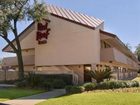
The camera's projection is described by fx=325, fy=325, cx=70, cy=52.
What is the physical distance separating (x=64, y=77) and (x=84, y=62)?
357 centimetres

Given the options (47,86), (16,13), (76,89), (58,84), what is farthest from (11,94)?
(16,13)

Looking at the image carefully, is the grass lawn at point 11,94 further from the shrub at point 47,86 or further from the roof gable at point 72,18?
the roof gable at point 72,18

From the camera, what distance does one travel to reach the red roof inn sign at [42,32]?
39562 mm

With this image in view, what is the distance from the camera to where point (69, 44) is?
3734cm

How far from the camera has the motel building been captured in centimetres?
3531

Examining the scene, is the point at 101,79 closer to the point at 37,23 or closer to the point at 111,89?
the point at 111,89

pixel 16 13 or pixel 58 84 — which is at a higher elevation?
pixel 16 13

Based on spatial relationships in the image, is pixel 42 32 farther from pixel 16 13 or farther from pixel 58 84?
pixel 58 84

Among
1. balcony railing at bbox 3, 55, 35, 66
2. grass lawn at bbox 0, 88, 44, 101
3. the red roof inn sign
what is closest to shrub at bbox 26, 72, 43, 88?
grass lawn at bbox 0, 88, 44, 101

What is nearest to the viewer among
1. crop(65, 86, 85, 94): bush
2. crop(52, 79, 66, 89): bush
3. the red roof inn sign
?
crop(65, 86, 85, 94): bush

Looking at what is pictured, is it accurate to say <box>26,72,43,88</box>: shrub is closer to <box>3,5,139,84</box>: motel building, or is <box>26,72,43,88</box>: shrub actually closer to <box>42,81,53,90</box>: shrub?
<box>42,81,53,90</box>: shrub

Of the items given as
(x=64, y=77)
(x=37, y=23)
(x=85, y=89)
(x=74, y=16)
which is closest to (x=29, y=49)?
(x=37, y=23)

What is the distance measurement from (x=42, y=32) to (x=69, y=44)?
15.1ft

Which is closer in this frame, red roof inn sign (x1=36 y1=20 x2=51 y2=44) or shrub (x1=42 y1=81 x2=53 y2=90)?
shrub (x1=42 y1=81 x2=53 y2=90)
